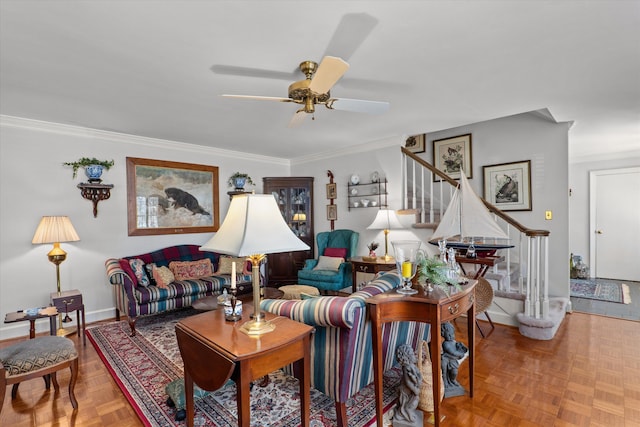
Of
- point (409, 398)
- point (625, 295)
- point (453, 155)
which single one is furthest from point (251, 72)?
point (625, 295)

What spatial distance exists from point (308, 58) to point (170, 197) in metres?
3.25

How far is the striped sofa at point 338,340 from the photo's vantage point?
1.69 m

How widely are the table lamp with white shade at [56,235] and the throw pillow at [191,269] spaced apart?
111cm

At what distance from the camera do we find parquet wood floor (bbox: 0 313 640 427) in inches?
77.7

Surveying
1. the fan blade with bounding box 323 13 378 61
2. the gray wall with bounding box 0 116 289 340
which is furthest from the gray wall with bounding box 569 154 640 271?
the gray wall with bounding box 0 116 289 340

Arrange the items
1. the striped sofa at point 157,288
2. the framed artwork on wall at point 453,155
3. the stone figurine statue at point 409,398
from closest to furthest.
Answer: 1. the stone figurine statue at point 409,398
2. the striped sofa at point 157,288
3. the framed artwork on wall at point 453,155

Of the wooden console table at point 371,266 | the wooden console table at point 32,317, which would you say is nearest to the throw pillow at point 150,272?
the wooden console table at point 32,317

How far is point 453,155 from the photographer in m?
4.96

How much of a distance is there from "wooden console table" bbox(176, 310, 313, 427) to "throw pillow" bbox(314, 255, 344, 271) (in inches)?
116

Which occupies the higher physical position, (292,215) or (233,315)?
(292,215)

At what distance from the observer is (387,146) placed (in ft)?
15.1

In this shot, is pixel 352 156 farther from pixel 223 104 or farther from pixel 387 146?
pixel 223 104

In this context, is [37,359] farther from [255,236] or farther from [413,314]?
[413,314]

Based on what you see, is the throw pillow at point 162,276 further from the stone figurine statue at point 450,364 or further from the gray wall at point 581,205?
the gray wall at point 581,205
